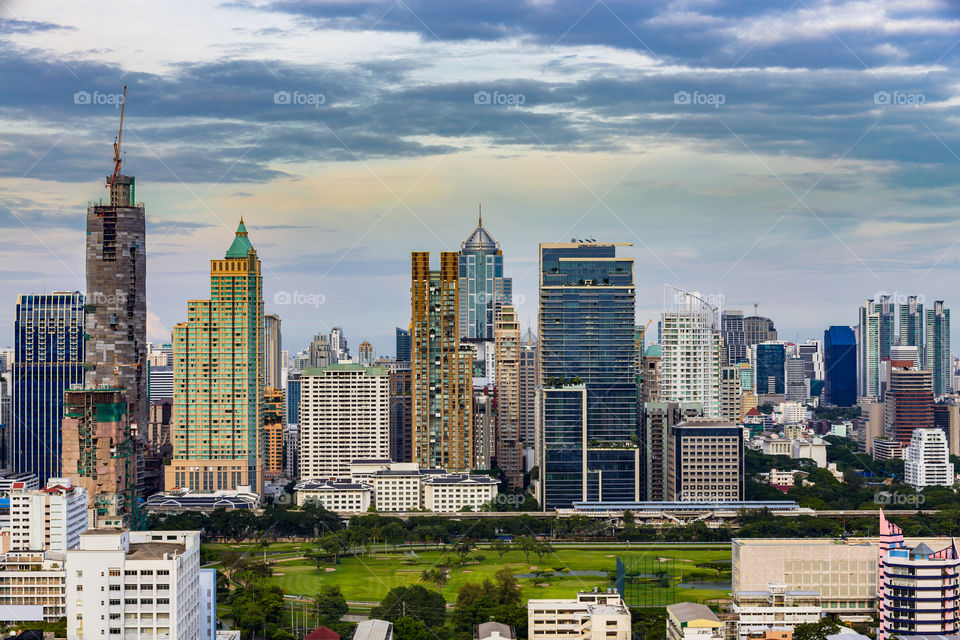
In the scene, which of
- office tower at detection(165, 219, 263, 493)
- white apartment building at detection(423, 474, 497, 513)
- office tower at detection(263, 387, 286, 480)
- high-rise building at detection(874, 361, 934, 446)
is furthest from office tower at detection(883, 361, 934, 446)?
office tower at detection(165, 219, 263, 493)

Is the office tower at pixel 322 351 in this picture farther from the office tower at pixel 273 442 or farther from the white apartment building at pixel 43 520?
the white apartment building at pixel 43 520

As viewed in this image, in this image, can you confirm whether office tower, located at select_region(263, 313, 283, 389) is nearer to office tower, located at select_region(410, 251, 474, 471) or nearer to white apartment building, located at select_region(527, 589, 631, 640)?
office tower, located at select_region(410, 251, 474, 471)

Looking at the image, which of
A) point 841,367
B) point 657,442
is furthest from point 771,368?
point 657,442

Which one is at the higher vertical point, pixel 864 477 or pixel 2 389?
pixel 2 389

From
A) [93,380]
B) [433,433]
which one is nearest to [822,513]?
[433,433]

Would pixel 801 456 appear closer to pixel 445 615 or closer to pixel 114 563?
pixel 445 615

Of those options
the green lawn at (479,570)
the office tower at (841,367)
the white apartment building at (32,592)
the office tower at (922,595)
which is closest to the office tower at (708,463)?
the green lawn at (479,570)

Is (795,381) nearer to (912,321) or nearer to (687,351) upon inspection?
(912,321)
